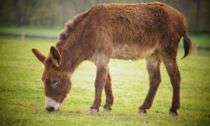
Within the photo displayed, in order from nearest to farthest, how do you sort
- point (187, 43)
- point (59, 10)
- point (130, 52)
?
1. point (130, 52)
2. point (187, 43)
3. point (59, 10)

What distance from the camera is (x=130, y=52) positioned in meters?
7.33

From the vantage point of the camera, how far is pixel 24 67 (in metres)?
8.80

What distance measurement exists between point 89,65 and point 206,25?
354cm

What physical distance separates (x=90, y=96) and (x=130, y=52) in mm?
1703

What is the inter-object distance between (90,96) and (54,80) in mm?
1988

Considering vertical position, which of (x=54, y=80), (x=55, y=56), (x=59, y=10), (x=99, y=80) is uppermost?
(x=55, y=56)

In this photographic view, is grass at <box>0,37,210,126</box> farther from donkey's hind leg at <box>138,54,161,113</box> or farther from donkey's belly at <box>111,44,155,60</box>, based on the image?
donkey's belly at <box>111,44,155,60</box>

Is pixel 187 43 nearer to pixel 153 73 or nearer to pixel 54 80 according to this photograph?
pixel 153 73

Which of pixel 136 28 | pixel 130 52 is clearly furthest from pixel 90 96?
pixel 136 28

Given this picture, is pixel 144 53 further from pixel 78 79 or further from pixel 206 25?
pixel 206 25

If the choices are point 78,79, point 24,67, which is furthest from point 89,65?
point 24,67

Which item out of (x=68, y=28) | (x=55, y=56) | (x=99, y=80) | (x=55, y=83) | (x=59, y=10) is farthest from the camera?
(x=59, y=10)

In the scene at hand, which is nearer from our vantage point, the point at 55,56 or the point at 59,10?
the point at 55,56

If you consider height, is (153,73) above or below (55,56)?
below
